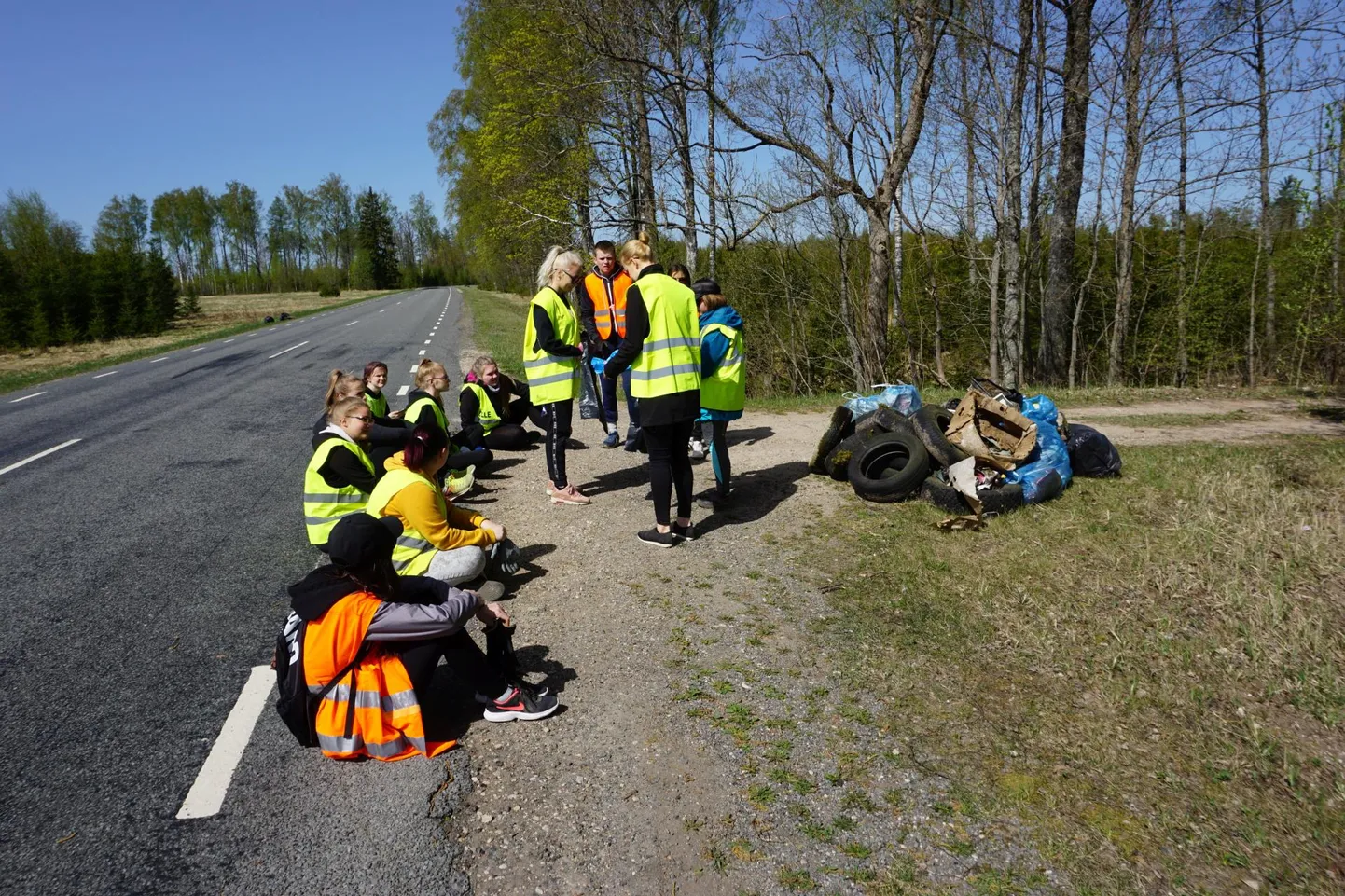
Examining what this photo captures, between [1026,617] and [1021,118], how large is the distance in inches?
435

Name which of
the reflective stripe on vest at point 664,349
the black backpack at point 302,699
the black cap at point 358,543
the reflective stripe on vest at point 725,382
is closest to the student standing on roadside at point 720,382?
the reflective stripe on vest at point 725,382

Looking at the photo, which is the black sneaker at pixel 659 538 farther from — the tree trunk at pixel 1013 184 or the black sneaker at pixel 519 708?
the tree trunk at pixel 1013 184

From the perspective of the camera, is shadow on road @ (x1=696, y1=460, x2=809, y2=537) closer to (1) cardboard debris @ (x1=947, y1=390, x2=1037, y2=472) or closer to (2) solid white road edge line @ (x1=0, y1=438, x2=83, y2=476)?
(1) cardboard debris @ (x1=947, y1=390, x2=1037, y2=472)

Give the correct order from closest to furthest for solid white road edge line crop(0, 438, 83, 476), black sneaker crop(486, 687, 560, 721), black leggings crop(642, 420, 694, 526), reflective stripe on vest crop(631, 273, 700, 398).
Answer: black sneaker crop(486, 687, 560, 721)
reflective stripe on vest crop(631, 273, 700, 398)
black leggings crop(642, 420, 694, 526)
solid white road edge line crop(0, 438, 83, 476)

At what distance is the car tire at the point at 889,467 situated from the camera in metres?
5.97

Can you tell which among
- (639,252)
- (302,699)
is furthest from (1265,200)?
(302,699)

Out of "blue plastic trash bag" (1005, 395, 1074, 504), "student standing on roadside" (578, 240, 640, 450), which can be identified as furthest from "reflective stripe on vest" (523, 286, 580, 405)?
"blue plastic trash bag" (1005, 395, 1074, 504)

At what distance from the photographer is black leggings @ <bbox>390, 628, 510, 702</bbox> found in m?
3.16

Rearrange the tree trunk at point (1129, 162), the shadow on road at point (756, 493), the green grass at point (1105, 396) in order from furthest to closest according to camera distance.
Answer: the tree trunk at point (1129, 162) → the green grass at point (1105, 396) → the shadow on road at point (756, 493)

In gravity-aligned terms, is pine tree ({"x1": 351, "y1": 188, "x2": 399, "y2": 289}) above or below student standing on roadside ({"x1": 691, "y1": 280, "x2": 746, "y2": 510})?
above

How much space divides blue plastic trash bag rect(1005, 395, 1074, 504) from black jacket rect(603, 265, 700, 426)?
2825 millimetres

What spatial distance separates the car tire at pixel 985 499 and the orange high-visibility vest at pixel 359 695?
4.09 meters

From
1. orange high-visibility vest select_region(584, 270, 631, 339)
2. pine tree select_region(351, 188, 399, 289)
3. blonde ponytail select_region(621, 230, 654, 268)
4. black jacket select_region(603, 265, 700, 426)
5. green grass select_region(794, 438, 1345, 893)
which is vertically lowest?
green grass select_region(794, 438, 1345, 893)

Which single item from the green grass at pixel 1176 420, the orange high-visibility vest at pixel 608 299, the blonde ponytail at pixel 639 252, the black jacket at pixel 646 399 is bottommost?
the green grass at pixel 1176 420
